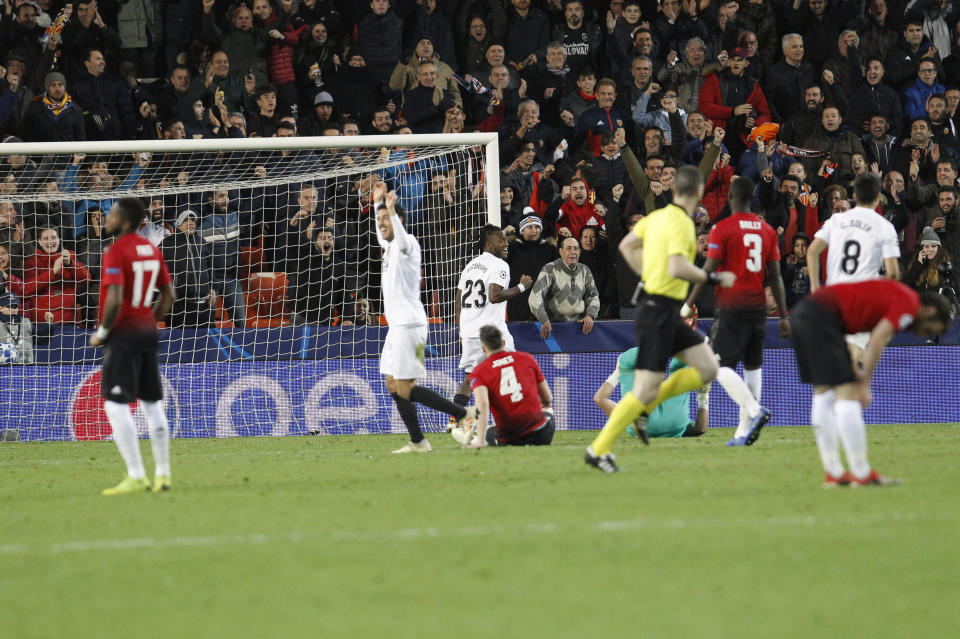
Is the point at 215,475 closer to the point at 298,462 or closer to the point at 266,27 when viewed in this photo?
the point at 298,462

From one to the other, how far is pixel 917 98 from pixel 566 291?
7.29 meters

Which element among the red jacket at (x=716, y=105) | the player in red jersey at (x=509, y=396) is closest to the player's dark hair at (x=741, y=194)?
the player in red jersey at (x=509, y=396)

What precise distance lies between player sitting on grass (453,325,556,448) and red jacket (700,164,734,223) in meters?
5.79

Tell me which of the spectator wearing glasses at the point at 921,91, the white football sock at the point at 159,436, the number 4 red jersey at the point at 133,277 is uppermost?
the spectator wearing glasses at the point at 921,91

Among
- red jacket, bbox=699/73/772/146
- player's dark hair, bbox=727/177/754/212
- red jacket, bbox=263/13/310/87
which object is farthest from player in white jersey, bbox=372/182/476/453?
red jacket, bbox=699/73/772/146

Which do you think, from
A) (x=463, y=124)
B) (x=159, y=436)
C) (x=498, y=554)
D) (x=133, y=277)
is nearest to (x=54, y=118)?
(x=463, y=124)

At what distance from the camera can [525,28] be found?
61.0ft

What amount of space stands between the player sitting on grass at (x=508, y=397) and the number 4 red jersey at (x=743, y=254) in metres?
1.84

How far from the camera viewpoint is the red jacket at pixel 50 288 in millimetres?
14289

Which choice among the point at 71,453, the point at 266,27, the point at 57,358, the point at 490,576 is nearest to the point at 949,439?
the point at 490,576

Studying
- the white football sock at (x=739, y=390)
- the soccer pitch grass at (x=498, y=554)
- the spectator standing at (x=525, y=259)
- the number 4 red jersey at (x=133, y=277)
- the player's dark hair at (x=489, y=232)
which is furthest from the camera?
the spectator standing at (x=525, y=259)

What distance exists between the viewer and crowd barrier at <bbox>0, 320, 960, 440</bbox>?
14328 millimetres

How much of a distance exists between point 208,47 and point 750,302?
994 centimetres

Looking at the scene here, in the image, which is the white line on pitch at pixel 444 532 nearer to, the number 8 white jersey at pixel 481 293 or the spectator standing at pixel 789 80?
the number 8 white jersey at pixel 481 293
